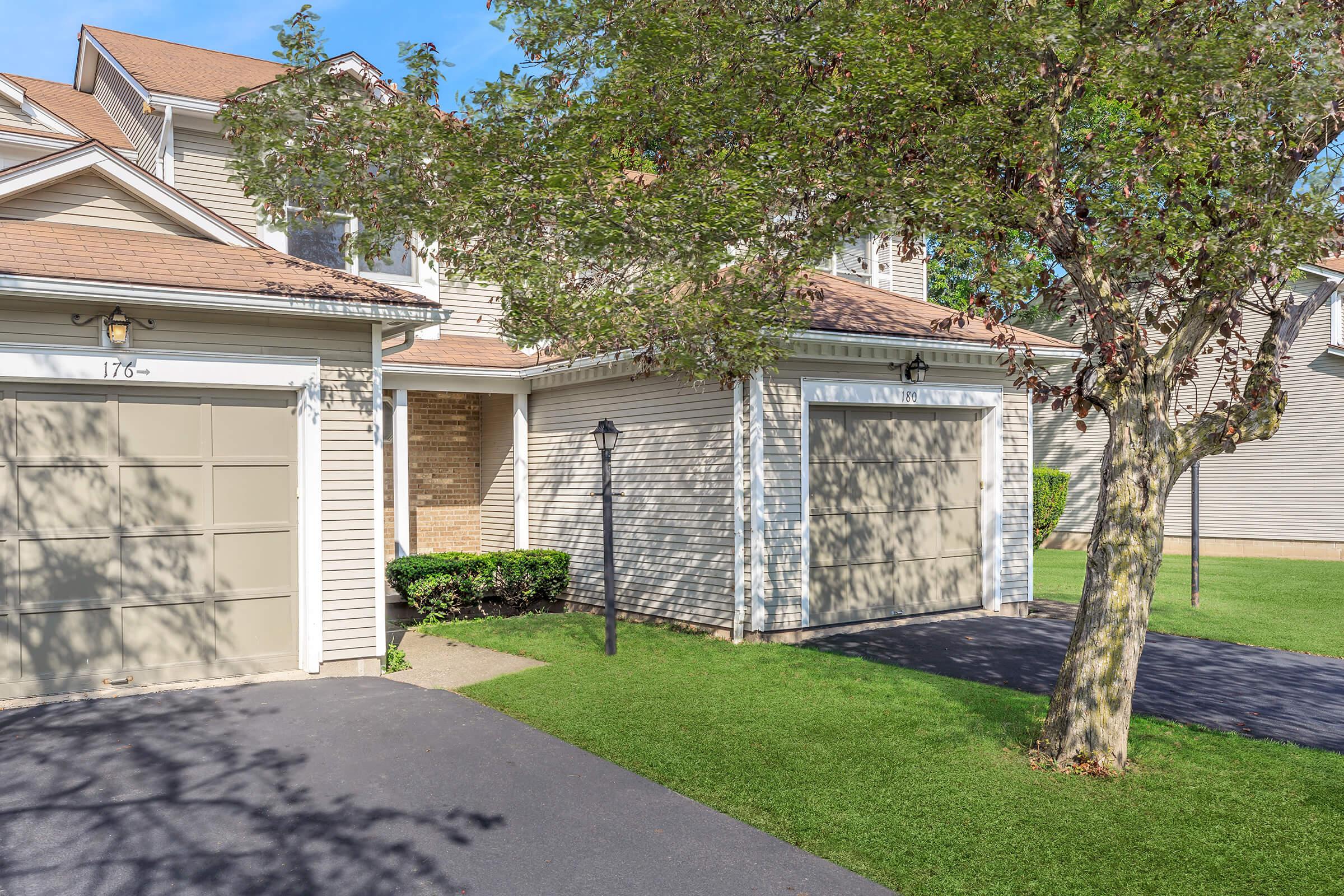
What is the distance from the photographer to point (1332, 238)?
19.7 ft

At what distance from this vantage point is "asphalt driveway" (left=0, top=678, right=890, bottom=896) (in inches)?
177

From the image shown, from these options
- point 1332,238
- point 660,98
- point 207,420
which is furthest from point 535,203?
point 1332,238

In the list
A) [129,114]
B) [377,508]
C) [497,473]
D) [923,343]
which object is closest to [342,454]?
[377,508]

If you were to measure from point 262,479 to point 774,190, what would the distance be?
5.07 m

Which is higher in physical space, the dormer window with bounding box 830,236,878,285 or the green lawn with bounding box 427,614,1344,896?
the dormer window with bounding box 830,236,878,285

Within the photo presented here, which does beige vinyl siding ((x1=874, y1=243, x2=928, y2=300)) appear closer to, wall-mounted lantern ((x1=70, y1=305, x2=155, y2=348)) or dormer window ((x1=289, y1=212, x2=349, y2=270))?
dormer window ((x1=289, y1=212, x2=349, y2=270))

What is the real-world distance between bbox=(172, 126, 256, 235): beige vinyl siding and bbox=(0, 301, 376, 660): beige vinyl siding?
519cm

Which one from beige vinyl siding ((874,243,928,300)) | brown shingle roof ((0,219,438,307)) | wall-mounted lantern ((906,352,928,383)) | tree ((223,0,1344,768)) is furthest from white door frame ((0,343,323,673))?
beige vinyl siding ((874,243,928,300))

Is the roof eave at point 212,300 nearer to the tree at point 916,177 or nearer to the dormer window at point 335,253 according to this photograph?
the tree at point 916,177

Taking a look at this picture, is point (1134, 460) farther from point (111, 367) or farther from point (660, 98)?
point (111, 367)

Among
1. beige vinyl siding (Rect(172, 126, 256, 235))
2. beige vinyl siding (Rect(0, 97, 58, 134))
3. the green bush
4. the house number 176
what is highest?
beige vinyl siding (Rect(0, 97, 58, 134))

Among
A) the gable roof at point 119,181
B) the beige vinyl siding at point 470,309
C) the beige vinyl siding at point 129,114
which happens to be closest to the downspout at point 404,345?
the gable roof at point 119,181

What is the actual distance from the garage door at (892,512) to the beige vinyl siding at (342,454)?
15.6 ft

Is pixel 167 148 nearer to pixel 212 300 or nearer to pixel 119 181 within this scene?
pixel 119 181
